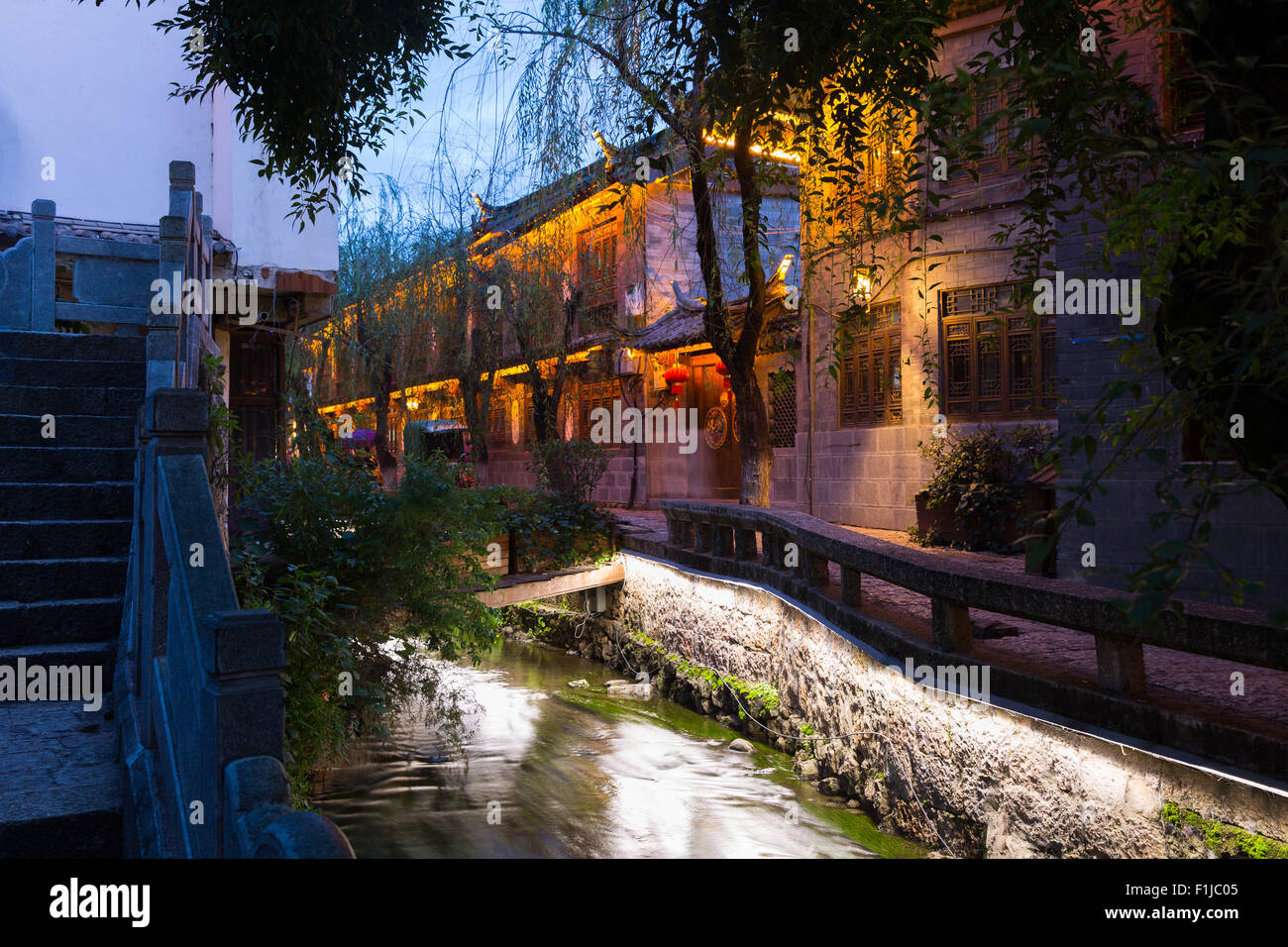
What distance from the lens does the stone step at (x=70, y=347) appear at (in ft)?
21.5

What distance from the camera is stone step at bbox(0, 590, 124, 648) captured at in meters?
4.55

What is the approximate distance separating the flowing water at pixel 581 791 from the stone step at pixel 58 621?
8.59ft

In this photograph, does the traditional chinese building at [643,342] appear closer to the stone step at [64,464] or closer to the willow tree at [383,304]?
the willow tree at [383,304]

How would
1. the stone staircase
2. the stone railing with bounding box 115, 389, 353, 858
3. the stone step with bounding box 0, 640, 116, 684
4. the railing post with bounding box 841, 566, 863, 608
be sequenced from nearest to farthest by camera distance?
the stone railing with bounding box 115, 389, 353, 858
the stone staircase
the stone step with bounding box 0, 640, 116, 684
the railing post with bounding box 841, 566, 863, 608

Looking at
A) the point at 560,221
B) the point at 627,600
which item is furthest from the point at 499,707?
the point at 560,221

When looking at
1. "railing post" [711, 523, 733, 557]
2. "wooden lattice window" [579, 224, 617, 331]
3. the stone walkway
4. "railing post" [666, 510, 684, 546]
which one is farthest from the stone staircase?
"wooden lattice window" [579, 224, 617, 331]

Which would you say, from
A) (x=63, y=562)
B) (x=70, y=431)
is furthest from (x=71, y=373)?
(x=63, y=562)

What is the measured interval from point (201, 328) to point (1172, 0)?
5.16 meters

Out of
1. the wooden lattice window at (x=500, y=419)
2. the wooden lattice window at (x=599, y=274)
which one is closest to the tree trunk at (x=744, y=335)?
the wooden lattice window at (x=599, y=274)

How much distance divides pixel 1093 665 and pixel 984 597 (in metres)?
0.92

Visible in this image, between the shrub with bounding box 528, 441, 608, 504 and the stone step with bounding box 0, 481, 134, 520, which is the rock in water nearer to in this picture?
the shrub with bounding box 528, 441, 608, 504

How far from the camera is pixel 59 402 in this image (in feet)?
19.9

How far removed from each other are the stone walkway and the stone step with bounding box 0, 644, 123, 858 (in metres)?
4.14
